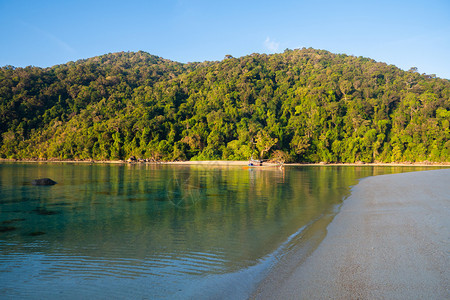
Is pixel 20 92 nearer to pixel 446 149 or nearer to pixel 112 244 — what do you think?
pixel 112 244

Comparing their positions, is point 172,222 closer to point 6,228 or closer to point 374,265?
point 6,228

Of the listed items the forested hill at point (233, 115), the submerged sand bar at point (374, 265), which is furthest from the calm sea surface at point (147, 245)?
the forested hill at point (233, 115)

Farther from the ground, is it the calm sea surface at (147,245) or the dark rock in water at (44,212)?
the calm sea surface at (147,245)

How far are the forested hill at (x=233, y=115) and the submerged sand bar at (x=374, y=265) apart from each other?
6885 cm

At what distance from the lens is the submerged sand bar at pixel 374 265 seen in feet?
16.5

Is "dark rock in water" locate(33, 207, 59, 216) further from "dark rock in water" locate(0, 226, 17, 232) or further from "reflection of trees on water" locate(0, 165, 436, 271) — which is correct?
"dark rock in water" locate(0, 226, 17, 232)

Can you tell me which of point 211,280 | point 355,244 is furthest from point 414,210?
point 211,280

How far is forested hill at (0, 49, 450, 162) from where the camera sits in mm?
84875

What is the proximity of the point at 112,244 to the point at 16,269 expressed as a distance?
2404 mm

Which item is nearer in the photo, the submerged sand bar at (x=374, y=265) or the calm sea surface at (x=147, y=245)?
the submerged sand bar at (x=374, y=265)

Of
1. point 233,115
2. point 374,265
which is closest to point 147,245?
point 374,265

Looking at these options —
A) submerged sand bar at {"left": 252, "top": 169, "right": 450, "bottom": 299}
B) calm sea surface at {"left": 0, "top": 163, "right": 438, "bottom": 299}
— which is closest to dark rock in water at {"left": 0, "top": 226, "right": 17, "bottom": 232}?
calm sea surface at {"left": 0, "top": 163, "right": 438, "bottom": 299}

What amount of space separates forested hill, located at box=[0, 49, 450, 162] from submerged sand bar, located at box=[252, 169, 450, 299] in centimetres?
6885

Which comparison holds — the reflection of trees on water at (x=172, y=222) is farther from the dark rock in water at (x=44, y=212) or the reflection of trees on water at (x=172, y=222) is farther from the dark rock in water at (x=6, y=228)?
the dark rock in water at (x=6, y=228)
